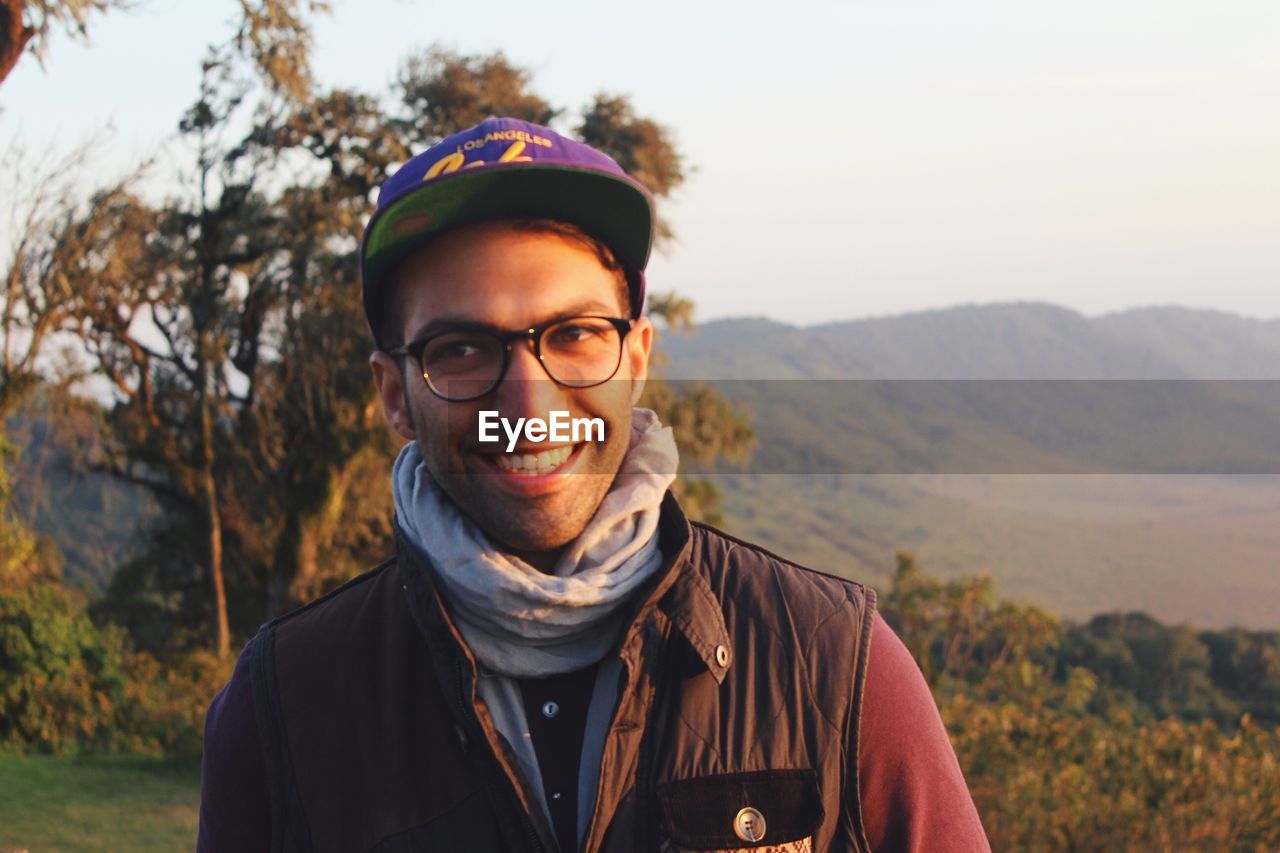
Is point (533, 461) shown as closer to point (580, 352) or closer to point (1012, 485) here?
point (580, 352)

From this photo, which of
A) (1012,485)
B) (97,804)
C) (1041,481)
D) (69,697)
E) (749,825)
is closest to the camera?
(749,825)

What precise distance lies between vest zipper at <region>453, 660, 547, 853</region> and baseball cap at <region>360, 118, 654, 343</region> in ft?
2.14

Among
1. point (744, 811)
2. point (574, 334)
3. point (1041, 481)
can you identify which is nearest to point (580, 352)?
point (574, 334)

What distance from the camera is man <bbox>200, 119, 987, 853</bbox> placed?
5.19 feet

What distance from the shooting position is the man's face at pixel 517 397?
170cm

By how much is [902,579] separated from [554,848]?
9.05 meters

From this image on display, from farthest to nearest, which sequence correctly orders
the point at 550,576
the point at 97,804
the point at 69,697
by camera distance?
the point at 69,697, the point at 97,804, the point at 550,576

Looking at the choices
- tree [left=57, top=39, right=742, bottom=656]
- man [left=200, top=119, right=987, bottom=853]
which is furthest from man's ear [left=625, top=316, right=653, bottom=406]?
tree [left=57, top=39, right=742, bottom=656]

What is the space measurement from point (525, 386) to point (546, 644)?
15.0 inches

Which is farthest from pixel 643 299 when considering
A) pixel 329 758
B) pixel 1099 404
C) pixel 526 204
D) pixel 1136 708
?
pixel 1099 404

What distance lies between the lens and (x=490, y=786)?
5.26 feet

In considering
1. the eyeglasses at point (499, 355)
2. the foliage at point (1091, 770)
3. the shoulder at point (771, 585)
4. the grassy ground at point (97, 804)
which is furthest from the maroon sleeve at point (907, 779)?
the grassy ground at point (97, 804)

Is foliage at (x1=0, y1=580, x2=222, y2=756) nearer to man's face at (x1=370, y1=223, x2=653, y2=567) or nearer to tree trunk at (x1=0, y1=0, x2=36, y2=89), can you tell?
tree trunk at (x1=0, y1=0, x2=36, y2=89)

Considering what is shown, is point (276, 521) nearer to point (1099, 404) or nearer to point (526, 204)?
point (1099, 404)
